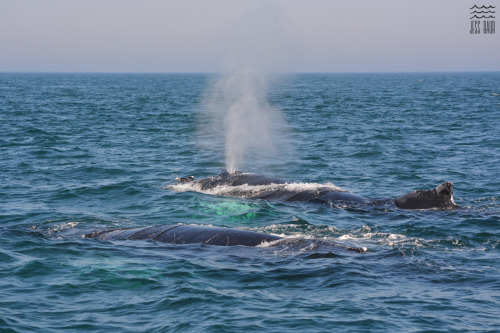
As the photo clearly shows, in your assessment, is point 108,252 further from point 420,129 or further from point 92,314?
point 420,129

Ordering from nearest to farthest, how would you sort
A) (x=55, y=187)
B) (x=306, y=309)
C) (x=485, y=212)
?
(x=306, y=309) < (x=485, y=212) < (x=55, y=187)

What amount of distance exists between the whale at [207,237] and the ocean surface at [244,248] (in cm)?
42

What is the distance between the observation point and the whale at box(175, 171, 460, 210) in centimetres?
2266

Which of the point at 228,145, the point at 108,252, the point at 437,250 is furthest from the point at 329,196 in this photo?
the point at 228,145

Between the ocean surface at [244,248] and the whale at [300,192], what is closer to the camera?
the ocean surface at [244,248]

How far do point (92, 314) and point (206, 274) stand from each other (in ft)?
10.3

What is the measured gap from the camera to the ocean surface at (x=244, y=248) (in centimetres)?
1285

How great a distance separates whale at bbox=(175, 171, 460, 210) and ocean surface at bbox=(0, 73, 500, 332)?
722 mm

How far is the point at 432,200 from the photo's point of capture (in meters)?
22.7

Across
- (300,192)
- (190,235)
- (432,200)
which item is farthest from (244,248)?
(432,200)

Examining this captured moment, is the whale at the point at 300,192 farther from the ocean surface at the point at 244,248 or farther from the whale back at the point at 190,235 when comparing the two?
the whale back at the point at 190,235

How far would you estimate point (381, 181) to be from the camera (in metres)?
29.6

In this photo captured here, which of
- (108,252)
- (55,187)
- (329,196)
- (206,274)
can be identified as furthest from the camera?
(55,187)

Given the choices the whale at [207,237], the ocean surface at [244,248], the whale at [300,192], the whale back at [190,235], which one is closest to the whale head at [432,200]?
the whale at [300,192]
